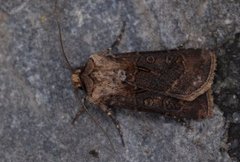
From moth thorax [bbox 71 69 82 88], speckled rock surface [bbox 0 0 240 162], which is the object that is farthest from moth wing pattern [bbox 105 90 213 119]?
moth thorax [bbox 71 69 82 88]

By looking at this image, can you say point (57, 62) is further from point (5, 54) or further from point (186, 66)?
point (186, 66)

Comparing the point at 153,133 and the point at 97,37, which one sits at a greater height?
the point at 97,37

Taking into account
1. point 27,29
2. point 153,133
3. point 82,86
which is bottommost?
point 153,133

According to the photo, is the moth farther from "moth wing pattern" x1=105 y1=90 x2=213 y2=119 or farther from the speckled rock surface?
the speckled rock surface

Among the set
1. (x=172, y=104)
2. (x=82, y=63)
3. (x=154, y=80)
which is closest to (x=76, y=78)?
(x=82, y=63)

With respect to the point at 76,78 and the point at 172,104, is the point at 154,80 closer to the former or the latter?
the point at 172,104

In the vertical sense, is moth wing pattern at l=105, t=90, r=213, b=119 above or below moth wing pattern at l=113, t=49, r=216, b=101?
below

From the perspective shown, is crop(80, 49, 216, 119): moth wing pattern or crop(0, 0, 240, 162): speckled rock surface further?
crop(0, 0, 240, 162): speckled rock surface

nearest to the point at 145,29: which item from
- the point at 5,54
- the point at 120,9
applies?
the point at 120,9
